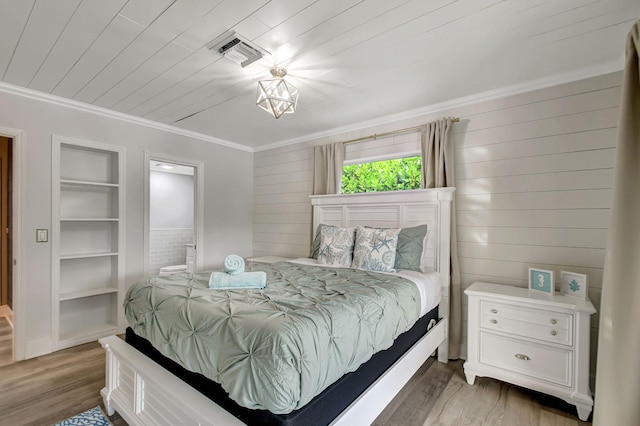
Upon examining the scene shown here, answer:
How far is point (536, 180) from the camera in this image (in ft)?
8.09

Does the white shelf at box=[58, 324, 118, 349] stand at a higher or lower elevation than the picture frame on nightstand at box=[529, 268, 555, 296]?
lower

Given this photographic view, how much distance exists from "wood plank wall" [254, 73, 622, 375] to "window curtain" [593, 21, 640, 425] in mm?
1618

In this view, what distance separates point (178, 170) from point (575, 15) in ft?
21.9

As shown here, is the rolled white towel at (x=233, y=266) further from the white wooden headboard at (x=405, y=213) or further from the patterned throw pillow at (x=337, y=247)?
the white wooden headboard at (x=405, y=213)

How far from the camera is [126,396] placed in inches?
72.1

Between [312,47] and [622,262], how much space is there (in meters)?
1.96

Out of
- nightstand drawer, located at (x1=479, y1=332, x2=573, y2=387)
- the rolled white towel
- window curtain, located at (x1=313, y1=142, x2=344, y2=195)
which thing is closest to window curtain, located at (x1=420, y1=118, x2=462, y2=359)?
nightstand drawer, located at (x1=479, y1=332, x2=573, y2=387)

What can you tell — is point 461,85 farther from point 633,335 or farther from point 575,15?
point 633,335

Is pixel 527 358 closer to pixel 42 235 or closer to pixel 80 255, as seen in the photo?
pixel 80 255

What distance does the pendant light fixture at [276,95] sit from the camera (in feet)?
6.84

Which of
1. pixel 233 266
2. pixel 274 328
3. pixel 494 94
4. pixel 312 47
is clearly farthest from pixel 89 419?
pixel 494 94

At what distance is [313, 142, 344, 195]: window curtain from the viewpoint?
3.68 meters

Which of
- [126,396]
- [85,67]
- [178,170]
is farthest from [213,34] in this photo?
[178,170]

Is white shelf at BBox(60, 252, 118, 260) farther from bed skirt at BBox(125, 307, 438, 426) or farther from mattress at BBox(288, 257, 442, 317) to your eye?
mattress at BBox(288, 257, 442, 317)
